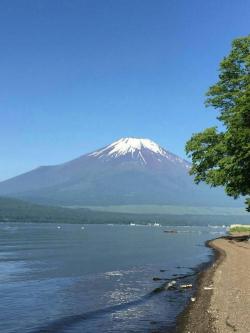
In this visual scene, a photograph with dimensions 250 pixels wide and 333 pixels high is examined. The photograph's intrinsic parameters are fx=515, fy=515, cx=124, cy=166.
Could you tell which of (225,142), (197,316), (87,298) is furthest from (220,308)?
(225,142)

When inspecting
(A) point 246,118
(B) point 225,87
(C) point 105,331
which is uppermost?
(B) point 225,87

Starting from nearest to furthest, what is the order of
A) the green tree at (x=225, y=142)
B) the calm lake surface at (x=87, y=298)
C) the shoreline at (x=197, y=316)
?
the shoreline at (x=197, y=316)
the calm lake surface at (x=87, y=298)
the green tree at (x=225, y=142)

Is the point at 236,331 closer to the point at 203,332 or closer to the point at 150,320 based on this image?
the point at 203,332

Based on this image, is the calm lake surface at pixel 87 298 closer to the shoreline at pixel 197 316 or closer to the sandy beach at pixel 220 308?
the shoreline at pixel 197 316

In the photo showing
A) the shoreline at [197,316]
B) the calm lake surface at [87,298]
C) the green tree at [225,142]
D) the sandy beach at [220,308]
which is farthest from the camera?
the green tree at [225,142]

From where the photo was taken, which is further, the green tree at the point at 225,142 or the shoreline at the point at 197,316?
the green tree at the point at 225,142

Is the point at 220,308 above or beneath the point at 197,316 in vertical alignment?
above

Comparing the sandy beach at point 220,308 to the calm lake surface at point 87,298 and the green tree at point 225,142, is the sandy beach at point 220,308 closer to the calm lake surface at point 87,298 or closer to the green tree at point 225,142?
the calm lake surface at point 87,298

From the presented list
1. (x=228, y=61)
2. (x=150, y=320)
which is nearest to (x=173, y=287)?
(x=150, y=320)

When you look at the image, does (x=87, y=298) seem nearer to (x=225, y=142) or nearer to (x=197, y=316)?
(x=197, y=316)

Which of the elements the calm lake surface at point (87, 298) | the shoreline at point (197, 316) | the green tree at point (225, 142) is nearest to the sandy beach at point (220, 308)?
the shoreline at point (197, 316)

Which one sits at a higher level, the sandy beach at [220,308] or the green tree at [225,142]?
the green tree at [225,142]

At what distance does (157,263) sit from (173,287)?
2105 cm

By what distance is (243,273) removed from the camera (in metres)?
35.3
